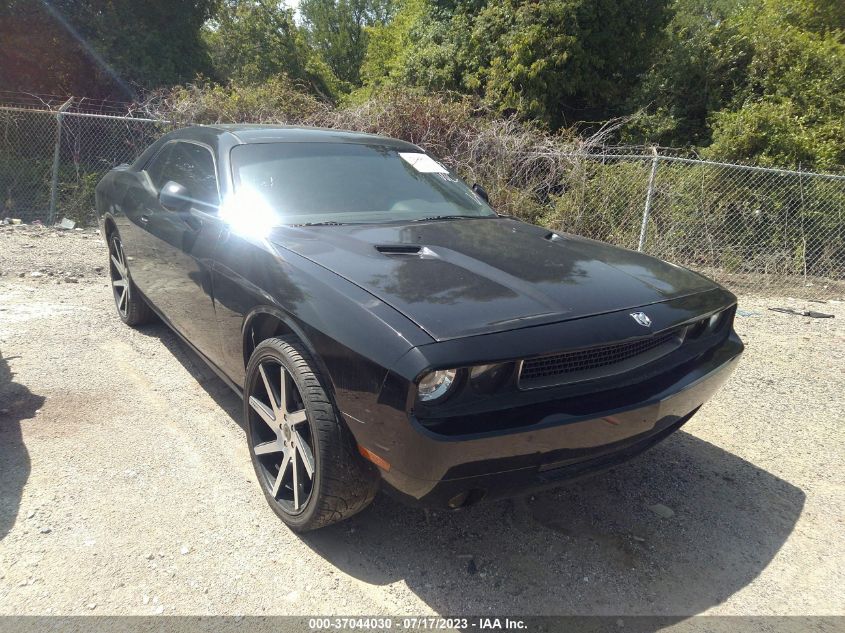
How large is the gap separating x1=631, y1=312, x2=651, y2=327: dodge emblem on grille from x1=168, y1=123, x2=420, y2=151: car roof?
2.23 metres

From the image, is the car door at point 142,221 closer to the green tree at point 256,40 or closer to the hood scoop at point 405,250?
the hood scoop at point 405,250

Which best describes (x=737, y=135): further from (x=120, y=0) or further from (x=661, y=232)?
(x=120, y=0)

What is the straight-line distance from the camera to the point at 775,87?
10742 millimetres

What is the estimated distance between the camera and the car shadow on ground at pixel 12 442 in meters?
2.53

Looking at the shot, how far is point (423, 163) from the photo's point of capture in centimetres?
383

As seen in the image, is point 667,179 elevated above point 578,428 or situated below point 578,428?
above

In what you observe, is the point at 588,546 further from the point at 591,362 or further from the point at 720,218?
the point at 720,218

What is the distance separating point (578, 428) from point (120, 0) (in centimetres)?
1619

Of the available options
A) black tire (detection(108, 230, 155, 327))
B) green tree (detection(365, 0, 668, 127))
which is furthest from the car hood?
green tree (detection(365, 0, 668, 127))

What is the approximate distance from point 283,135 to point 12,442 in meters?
2.21

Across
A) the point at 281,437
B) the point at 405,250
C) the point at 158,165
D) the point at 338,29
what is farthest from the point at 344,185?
the point at 338,29

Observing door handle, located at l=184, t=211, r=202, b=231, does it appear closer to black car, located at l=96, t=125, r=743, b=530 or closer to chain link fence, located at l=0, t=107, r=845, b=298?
black car, located at l=96, t=125, r=743, b=530

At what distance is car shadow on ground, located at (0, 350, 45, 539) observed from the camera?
8.31ft

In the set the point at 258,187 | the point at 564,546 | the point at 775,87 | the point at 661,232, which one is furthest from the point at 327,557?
the point at 775,87
